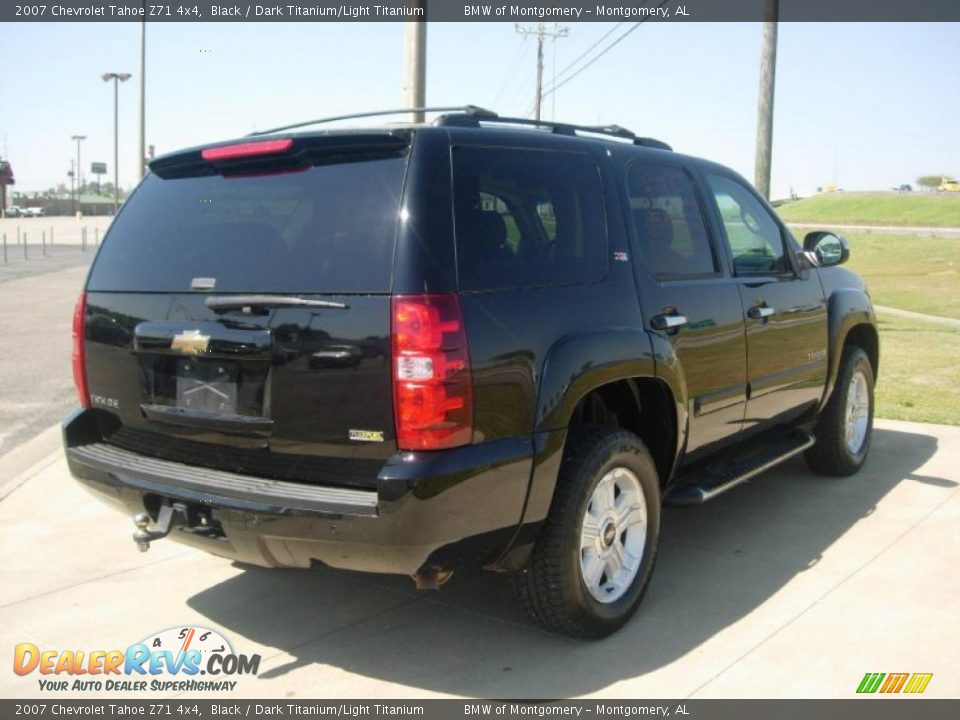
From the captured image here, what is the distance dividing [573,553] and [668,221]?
171 cm

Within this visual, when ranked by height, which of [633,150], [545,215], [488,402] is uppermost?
[633,150]

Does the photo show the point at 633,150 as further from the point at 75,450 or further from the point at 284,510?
the point at 75,450

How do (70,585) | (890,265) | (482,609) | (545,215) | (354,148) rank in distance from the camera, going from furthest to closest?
(890,265)
(70,585)
(482,609)
(545,215)
(354,148)

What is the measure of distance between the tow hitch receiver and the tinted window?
4.24ft

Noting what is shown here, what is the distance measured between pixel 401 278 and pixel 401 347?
23 centimetres

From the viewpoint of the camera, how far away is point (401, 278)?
3.17m

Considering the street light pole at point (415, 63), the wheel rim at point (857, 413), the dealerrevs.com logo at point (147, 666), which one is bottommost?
the dealerrevs.com logo at point (147, 666)

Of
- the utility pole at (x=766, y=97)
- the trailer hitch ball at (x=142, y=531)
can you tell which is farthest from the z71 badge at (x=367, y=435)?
the utility pole at (x=766, y=97)

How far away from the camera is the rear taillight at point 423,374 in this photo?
3121 mm

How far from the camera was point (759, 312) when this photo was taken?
16.3 ft

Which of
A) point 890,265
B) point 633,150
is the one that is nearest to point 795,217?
point 890,265

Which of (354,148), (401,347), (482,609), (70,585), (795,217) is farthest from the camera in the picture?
(795,217)

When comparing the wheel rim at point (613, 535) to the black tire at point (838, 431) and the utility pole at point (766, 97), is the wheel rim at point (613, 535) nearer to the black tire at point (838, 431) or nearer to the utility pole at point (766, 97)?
the black tire at point (838, 431)

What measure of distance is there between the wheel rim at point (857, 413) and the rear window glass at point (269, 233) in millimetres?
4040
